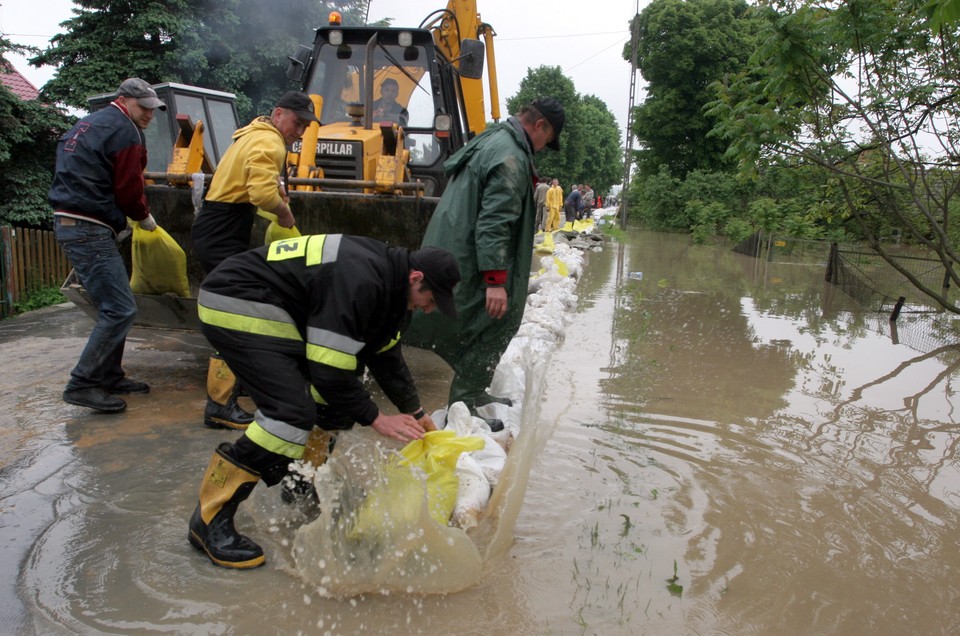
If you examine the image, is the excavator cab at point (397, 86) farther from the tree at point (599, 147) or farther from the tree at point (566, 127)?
the tree at point (599, 147)

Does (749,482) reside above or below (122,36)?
below

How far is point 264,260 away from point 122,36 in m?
13.8

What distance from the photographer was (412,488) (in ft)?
8.31

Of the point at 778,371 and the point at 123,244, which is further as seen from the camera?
the point at 778,371

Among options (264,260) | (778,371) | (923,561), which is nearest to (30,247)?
(264,260)

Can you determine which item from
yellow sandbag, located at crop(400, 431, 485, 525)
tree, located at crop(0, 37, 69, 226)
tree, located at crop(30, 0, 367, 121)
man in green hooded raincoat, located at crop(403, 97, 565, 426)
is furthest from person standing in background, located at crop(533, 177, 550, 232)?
yellow sandbag, located at crop(400, 431, 485, 525)

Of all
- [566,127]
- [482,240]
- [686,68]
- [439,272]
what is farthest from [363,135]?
[566,127]

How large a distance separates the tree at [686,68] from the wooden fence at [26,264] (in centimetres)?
2542

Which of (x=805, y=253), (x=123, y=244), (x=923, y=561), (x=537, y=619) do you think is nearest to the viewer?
(x=537, y=619)

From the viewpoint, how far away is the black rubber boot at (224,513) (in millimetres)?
2504

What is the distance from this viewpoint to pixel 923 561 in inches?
113

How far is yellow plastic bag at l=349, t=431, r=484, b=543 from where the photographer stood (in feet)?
8.13

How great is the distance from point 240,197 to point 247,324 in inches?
62.7

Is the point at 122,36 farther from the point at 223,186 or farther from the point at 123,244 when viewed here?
the point at 223,186
